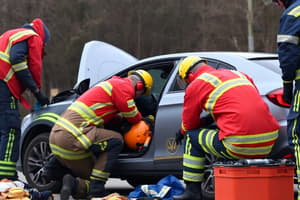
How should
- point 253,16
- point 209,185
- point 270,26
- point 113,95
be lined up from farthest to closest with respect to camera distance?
point 270,26 < point 253,16 < point 113,95 < point 209,185

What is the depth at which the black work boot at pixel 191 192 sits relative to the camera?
6195 mm

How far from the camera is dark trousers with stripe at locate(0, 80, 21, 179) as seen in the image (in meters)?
7.70

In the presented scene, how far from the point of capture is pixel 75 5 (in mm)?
40219

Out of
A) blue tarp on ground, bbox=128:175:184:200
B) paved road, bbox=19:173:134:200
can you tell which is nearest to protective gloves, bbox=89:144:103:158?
blue tarp on ground, bbox=128:175:184:200

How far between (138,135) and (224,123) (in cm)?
164

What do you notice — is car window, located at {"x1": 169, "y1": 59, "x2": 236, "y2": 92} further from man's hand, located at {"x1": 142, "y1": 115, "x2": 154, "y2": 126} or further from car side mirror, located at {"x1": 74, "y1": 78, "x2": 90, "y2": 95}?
car side mirror, located at {"x1": 74, "y1": 78, "x2": 90, "y2": 95}

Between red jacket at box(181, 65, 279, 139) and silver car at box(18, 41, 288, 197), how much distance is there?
0.32m

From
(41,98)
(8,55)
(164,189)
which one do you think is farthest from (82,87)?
(164,189)

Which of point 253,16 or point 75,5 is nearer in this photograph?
point 253,16

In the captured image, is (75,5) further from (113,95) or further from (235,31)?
(113,95)

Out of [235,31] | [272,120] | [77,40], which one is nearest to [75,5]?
[77,40]

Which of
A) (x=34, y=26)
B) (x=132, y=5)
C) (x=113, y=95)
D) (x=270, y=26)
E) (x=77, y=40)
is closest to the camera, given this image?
(x=113, y=95)

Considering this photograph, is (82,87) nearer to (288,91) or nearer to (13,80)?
(13,80)

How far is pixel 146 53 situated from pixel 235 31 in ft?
21.3
